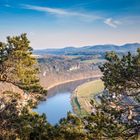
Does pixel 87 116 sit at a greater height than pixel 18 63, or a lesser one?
lesser

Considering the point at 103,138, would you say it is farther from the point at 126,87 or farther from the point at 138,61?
the point at 138,61

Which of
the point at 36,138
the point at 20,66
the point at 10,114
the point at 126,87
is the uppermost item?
the point at 20,66

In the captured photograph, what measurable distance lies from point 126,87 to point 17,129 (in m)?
7.90

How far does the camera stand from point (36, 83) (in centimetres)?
2259

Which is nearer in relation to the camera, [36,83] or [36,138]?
[36,138]

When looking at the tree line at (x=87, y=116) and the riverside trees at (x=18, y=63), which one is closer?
the tree line at (x=87, y=116)

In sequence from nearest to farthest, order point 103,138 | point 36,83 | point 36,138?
1. point 103,138
2. point 36,138
3. point 36,83

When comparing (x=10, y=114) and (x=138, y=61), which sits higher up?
(x=138, y=61)

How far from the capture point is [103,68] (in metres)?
21.0

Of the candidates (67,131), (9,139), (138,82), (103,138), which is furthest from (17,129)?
(138,82)

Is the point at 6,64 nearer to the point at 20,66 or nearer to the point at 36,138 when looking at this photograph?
the point at 20,66

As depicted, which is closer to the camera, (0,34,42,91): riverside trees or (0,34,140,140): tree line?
(0,34,140,140): tree line

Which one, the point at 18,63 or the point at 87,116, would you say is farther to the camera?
the point at 18,63

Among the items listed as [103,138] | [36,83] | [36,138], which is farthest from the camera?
[36,83]
